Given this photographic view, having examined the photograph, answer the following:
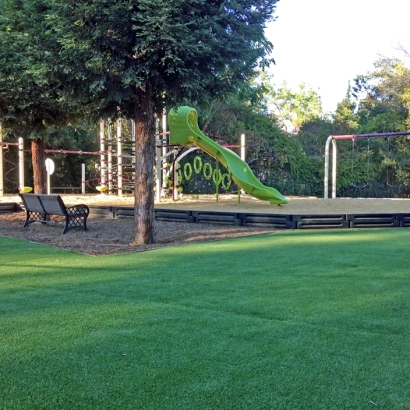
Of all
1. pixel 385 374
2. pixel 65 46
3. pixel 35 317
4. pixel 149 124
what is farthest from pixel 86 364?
pixel 149 124

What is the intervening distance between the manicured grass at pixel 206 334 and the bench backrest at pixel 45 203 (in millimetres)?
3922

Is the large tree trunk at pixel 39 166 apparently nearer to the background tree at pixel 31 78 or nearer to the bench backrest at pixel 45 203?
the background tree at pixel 31 78

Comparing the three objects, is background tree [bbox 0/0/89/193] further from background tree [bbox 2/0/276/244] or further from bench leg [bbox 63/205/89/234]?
bench leg [bbox 63/205/89/234]

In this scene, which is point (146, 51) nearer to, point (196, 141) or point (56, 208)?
point (56, 208)

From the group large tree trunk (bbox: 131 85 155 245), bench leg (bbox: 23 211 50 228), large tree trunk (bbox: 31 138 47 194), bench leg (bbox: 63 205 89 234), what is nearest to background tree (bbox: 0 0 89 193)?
large tree trunk (bbox: 31 138 47 194)

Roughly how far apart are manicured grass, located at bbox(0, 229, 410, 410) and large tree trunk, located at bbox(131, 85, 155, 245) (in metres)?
2.46

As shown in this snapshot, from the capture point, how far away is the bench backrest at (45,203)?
11379 millimetres

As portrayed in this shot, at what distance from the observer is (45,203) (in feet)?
39.2

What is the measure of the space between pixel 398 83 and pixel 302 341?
35140 millimetres

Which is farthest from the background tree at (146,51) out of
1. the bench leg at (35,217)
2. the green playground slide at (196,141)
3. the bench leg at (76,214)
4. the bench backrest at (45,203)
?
the green playground slide at (196,141)

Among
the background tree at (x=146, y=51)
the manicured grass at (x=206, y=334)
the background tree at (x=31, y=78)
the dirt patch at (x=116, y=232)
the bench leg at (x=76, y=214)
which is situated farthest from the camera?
the bench leg at (x=76, y=214)

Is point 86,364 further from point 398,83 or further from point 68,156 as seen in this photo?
point 398,83

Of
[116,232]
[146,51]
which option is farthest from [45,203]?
[146,51]

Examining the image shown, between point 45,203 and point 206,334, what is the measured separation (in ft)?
29.3
